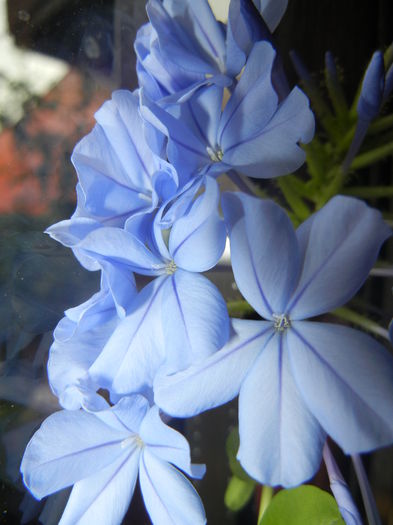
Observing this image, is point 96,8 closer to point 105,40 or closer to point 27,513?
point 105,40

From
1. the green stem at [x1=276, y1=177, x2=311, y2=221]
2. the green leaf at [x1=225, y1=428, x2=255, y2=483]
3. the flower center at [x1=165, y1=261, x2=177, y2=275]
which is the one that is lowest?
the green leaf at [x1=225, y1=428, x2=255, y2=483]

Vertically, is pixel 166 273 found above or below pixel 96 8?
below

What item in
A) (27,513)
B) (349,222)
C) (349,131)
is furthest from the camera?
(349,131)

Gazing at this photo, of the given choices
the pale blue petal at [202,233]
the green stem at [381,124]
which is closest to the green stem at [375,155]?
the green stem at [381,124]

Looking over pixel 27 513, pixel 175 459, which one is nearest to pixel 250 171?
pixel 175 459

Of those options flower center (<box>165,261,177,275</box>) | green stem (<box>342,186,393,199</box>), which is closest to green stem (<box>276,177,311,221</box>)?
green stem (<box>342,186,393,199</box>)

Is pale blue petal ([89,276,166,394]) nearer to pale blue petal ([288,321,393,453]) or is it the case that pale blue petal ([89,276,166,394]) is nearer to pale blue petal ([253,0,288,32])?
pale blue petal ([288,321,393,453])

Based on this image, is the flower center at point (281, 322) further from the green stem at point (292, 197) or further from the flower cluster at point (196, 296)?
the green stem at point (292, 197)
